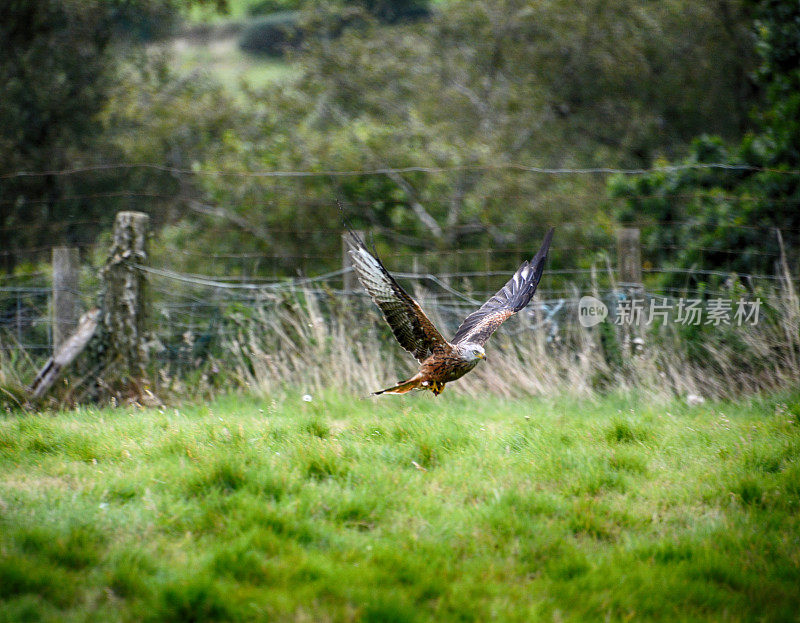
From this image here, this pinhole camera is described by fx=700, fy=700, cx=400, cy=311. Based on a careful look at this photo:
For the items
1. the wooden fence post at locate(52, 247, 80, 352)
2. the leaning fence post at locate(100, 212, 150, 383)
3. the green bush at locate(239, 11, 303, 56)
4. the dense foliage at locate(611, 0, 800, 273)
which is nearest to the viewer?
the leaning fence post at locate(100, 212, 150, 383)

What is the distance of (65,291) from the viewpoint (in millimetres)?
6551

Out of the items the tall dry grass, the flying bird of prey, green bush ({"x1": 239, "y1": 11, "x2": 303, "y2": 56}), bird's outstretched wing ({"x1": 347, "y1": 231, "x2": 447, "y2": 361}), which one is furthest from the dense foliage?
green bush ({"x1": 239, "y1": 11, "x2": 303, "y2": 56})

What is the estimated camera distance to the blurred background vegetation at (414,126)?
9844 millimetres

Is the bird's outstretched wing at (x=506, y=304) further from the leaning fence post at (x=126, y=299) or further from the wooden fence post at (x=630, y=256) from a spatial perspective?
the leaning fence post at (x=126, y=299)

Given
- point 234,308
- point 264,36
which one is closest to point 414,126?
point 234,308

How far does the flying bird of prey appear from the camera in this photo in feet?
14.8

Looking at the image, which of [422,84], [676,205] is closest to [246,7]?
A: [422,84]

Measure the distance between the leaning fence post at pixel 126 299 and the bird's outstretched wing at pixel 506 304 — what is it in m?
2.90

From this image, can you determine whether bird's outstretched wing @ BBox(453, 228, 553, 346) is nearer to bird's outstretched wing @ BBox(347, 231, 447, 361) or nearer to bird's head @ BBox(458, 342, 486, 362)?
bird's head @ BBox(458, 342, 486, 362)

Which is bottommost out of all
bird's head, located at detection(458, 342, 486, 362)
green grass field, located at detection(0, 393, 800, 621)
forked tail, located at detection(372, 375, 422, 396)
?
green grass field, located at detection(0, 393, 800, 621)

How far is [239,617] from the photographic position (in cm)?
263

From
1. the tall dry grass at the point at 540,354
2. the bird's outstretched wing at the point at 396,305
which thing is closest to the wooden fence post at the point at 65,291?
the tall dry grass at the point at 540,354

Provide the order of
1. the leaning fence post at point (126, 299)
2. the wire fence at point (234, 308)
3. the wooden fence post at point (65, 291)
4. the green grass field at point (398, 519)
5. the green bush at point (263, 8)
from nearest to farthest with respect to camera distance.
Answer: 1. the green grass field at point (398, 519)
2. the leaning fence post at point (126, 299)
3. the wooden fence post at point (65, 291)
4. the wire fence at point (234, 308)
5. the green bush at point (263, 8)

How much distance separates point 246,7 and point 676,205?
31777 millimetres
